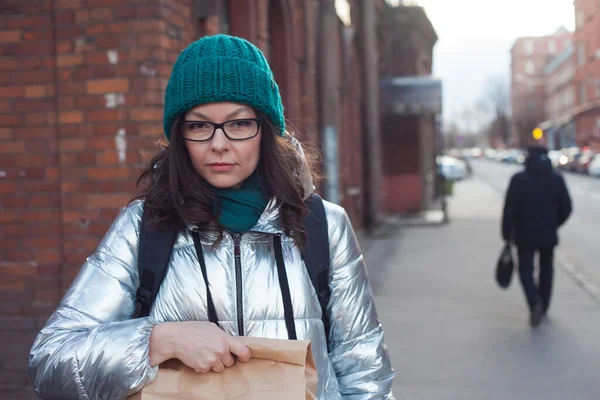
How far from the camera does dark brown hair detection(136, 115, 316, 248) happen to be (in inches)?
72.6

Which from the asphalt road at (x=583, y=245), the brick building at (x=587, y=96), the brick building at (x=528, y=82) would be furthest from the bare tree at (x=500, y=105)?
the asphalt road at (x=583, y=245)

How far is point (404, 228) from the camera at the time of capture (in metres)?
16.4

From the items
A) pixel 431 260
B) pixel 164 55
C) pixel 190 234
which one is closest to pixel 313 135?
pixel 431 260

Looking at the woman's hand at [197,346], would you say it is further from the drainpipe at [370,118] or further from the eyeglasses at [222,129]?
the drainpipe at [370,118]

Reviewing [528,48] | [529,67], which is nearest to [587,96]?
[528,48]

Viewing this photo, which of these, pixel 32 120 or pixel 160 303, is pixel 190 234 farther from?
pixel 32 120

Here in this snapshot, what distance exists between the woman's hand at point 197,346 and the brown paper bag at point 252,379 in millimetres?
23

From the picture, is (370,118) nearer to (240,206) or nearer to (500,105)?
(240,206)

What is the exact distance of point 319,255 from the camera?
1.88 m

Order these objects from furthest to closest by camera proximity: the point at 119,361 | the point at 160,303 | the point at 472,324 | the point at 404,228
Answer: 1. the point at 404,228
2. the point at 472,324
3. the point at 160,303
4. the point at 119,361

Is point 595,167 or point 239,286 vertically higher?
point 239,286

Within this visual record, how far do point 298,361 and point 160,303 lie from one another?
1.26 feet

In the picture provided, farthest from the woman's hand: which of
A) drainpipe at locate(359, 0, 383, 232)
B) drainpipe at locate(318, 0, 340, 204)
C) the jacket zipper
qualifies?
drainpipe at locate(359, 0, 383, 232)

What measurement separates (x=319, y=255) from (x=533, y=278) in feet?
19.0
